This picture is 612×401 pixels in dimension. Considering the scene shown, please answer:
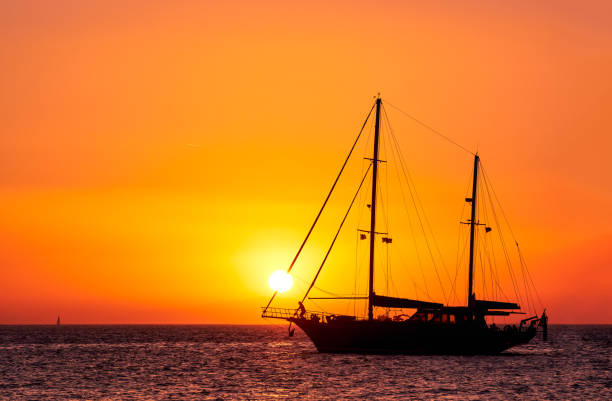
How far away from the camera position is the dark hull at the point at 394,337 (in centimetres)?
8038

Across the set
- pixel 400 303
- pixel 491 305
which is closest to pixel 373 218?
pixel 400 303

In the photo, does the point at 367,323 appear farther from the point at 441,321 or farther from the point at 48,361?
the point at 48,361

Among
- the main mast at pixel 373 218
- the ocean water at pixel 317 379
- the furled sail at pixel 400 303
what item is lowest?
the ocean water at pixel 317 379

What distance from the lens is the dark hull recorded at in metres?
80.4

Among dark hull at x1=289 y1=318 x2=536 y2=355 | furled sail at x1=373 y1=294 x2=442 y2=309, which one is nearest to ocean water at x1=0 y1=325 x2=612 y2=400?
dark hull at x1=289 y1=318 x2=536 y2=355

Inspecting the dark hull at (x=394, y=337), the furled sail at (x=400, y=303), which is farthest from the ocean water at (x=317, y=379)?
the furled sail at (x=400, y=303)

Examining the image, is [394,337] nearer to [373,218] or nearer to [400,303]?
[400,303]

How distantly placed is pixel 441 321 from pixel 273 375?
61.7 ft

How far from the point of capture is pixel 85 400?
54156 millimetres

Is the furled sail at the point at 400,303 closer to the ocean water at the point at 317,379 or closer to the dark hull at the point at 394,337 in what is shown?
the dark hull at the point at 394,337

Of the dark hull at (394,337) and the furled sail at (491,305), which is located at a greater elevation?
the furled sail at (491,305)

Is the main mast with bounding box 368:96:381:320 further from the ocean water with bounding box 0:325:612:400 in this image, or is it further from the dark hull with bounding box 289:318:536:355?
the ocean water with bounding box 0:325:612:400

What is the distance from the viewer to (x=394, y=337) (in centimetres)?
8100

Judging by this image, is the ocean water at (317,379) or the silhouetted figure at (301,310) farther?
the silhouetted figure at (301,310)
